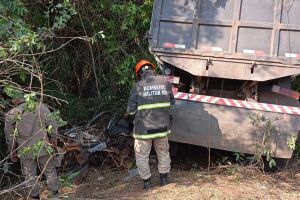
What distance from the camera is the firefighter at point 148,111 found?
5.47m

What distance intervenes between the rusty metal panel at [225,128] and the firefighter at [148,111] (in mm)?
334

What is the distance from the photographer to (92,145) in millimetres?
6793

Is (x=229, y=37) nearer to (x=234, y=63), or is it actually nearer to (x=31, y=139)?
(x=234, y=63)

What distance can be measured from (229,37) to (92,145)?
8.08ft

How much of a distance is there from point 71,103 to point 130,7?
1.79 metres

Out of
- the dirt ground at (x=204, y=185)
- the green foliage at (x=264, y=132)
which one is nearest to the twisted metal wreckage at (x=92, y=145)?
the dirt ground at (x=204, y=185)

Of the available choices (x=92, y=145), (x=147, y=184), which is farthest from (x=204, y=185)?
(x=92, y=145)

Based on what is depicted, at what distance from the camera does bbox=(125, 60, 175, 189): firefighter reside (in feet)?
18.0

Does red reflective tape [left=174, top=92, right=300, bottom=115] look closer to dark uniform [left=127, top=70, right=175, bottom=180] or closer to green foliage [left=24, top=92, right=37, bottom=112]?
dark uniform [left=127, top=70, right=175, bottom=180]

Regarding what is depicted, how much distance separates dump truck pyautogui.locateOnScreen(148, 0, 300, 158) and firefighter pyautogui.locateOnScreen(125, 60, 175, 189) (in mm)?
409

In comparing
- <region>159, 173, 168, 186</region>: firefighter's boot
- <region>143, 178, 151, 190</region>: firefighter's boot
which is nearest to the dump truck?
<region>159, 173, 168, 186</region>: firefighter's boot

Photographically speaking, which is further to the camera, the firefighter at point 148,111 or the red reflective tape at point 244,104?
the red reflective tape at point 244,104

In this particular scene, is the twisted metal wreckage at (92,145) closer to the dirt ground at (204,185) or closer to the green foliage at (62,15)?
the dirt ground at (204,185)

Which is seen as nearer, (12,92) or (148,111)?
(12,92)
